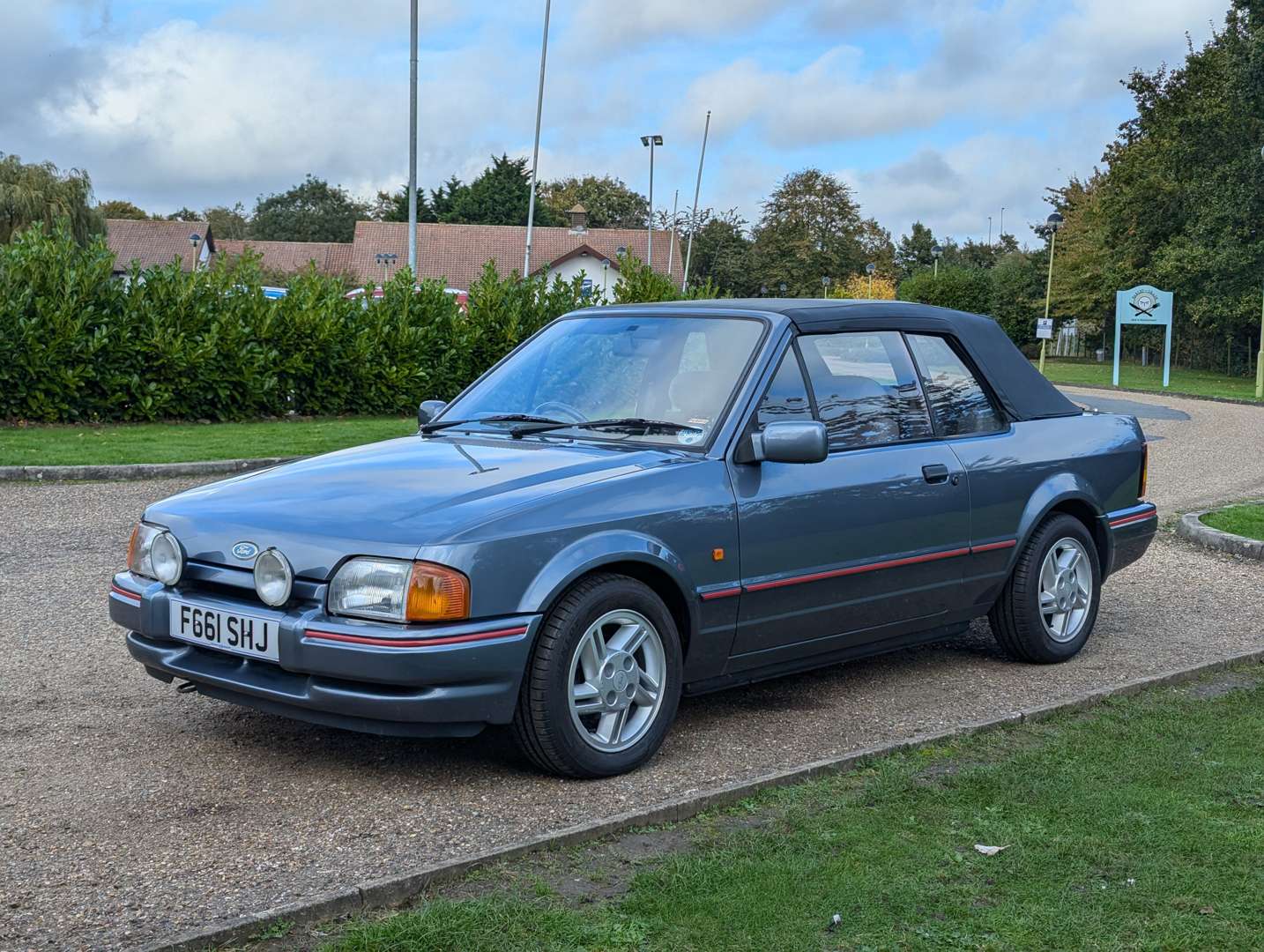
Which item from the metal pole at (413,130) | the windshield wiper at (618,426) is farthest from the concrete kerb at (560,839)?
the metal pole at (413,130)

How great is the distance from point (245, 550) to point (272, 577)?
0.57 ft

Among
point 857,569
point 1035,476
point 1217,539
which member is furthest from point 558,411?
point 1217,539

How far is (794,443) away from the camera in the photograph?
207 inches

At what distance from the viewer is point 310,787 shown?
481 cm

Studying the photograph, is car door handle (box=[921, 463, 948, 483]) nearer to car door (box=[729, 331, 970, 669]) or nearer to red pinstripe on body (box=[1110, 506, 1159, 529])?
car door (box=[729, 331, 970, 669])

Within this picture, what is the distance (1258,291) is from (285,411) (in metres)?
36.7

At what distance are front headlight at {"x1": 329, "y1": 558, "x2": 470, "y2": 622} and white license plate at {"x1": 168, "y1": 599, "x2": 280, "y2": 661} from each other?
0.81 ft

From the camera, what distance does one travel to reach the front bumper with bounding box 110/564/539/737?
4.47 meters

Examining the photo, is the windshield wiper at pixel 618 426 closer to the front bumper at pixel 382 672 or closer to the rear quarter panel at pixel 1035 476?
the front bumper at pixel 382 672

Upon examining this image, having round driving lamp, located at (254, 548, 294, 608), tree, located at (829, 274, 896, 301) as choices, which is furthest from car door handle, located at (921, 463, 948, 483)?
tree, located at (829, 274, 896, 301)

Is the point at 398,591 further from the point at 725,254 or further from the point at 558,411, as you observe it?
the point at 725,254

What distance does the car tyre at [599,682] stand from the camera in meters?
4.72

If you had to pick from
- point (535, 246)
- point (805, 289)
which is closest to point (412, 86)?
point (535, 246)

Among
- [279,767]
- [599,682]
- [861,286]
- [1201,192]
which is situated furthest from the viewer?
[861,286]
